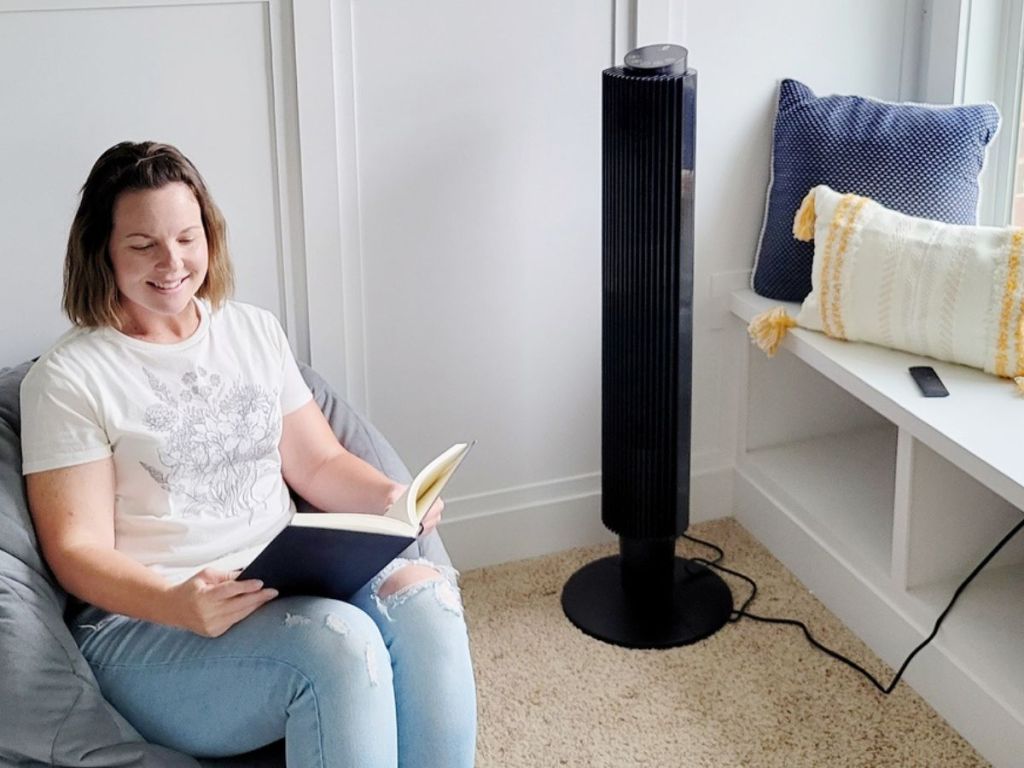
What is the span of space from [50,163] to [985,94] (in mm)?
1773

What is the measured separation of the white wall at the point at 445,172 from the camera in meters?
2.09

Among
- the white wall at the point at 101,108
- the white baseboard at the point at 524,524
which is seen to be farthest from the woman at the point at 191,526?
the white baseboard at the point at 524,524

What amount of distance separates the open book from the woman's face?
39 cm

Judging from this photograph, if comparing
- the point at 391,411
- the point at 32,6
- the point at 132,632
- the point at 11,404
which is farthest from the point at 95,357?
the point at 391,411

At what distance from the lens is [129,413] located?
1.67 m

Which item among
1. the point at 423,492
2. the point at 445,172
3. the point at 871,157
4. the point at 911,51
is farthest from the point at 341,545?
the point at 911,51

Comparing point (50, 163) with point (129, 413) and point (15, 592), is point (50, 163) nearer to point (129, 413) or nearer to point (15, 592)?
point (129, 413)

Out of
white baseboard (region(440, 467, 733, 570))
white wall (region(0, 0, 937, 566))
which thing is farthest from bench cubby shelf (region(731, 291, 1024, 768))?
white baseboard (region(440, 467, 733, 570))

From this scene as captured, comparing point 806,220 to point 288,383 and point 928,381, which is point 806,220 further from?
point 288,383

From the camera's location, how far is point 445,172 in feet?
7.72

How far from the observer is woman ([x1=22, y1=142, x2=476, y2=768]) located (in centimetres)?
156

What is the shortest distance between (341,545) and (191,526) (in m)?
0.30

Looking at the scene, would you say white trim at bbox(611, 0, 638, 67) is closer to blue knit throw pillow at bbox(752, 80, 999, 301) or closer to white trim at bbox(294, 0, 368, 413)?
blue knit throw pillow at bbox(752, 80, 999, 301)

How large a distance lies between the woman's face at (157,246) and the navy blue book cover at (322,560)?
0.39 meters
